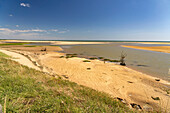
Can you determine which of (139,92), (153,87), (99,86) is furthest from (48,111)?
(153,87)

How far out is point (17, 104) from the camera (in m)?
2.99

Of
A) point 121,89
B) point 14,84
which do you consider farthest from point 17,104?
point 121,89

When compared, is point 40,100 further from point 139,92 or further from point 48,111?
point 139,92

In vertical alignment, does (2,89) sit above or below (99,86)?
above

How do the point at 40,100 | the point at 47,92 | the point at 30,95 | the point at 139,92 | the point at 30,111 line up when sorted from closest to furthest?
the point at 30,111
the point at 40,100
the point at 30,95
the point at 47,92
the point at 139,92

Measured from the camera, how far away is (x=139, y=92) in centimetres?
749

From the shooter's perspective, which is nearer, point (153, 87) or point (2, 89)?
point (2, 89)

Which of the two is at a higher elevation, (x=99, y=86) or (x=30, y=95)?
(x=30, y=95)

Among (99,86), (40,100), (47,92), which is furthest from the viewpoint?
(99,86)

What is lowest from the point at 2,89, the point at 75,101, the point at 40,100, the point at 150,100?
the point at 150,100

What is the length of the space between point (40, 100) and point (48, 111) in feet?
2.22

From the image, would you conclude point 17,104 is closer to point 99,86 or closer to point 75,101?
point 75,101

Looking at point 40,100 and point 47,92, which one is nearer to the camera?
point 40,100

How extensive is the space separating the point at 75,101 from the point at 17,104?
2.13 metres
